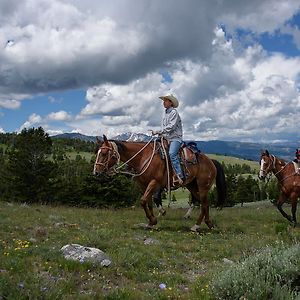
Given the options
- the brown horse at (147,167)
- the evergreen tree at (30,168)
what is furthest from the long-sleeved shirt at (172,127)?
the evergreen tree at (30,168)

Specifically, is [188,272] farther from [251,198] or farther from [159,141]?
[251,198]

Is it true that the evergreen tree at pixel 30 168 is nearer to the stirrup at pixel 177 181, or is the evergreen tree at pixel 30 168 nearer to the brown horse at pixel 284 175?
the brown horse at pixel 284 175

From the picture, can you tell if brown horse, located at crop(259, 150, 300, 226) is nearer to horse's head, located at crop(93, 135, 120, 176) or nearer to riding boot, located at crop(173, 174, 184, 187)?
riding boot, located at crop(173, 174, 184, 187)

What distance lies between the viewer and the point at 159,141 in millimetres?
13852

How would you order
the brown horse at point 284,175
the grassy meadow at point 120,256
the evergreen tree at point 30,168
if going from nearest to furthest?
the grassy meadow at point 120,256
the brown horse at point 284,175
the evergreen tree at point 30,168

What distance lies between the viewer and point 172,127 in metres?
13.5

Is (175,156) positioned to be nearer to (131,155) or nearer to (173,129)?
(173,129)

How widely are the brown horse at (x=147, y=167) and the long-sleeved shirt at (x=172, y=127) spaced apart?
53 cm

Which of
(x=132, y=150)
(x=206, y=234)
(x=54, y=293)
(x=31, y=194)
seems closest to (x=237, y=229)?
(x=206, y=234)

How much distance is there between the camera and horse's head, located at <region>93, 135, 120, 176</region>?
42.3 ft

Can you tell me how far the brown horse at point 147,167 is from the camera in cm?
1298

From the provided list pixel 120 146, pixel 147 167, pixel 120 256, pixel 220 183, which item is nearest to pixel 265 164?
pixel 220 183

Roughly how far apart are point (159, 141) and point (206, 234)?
3626 mm

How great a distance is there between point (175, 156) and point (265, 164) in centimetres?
534
